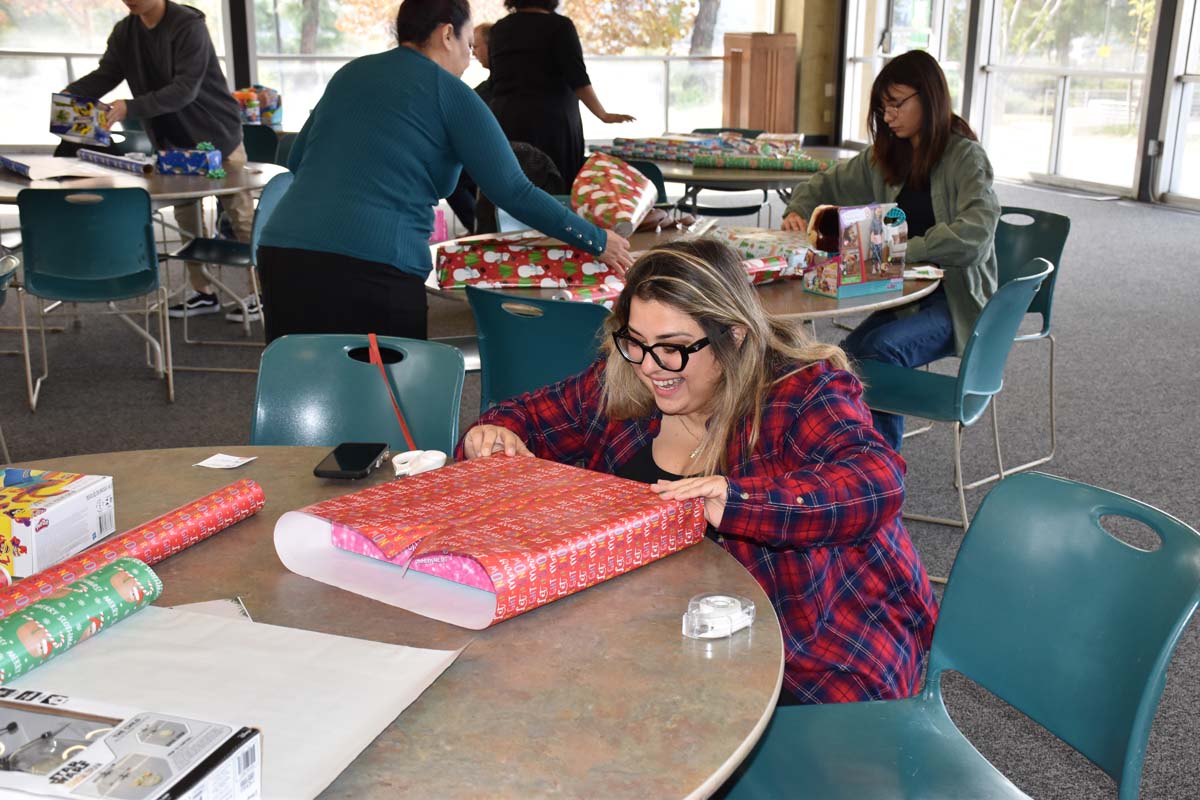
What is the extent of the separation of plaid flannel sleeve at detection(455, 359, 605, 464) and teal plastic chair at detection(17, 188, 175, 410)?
3003mm

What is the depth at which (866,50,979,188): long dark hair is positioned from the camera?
3.70 meters

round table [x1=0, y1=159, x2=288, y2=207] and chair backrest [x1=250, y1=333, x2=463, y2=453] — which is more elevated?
round table [x1=0, y1=159, x2=288, y2=207]

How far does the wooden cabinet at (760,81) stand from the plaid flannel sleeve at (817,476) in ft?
37.2

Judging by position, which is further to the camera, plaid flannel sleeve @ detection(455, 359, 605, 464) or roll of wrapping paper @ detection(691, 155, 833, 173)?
roll of wrapping paper @ detection(691, 155, 833, 173)

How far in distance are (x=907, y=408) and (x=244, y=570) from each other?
2.26 meters

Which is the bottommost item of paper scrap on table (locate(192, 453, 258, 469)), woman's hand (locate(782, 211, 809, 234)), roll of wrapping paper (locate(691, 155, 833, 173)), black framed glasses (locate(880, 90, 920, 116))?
paper scrap on table (locate(192, 453, 258, 469))

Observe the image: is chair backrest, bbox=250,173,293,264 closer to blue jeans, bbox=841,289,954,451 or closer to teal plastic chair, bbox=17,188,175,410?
teal plastic chair, bbox=17,188,175,410

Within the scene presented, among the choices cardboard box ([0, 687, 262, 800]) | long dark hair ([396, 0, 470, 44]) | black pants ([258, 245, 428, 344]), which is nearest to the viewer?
cardboard box ([0, 687, 262, 800])

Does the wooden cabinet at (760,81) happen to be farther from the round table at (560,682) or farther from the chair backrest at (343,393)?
the round table at (560,682)

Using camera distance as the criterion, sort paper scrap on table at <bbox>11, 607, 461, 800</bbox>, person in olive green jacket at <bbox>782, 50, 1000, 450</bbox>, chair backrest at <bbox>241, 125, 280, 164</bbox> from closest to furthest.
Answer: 1. paper scrap on table at <bbox>11, 607, 461, 800</bbox>
2. person in olive green jacket at <bbox>782, 50, 1000, 450</bbox>
3. chair backrest at <bbox>241, 125, 280, 164</bbox>

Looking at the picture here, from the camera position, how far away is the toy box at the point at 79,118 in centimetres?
546

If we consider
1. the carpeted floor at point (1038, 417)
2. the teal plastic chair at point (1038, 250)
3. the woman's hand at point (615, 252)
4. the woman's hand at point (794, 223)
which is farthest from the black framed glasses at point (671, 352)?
the teal plastic chair at point (1038, 250)

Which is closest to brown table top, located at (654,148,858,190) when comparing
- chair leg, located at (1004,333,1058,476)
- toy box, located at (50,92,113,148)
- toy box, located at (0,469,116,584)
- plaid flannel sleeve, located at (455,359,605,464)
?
chair leg, located at (1004,333,1058,476)

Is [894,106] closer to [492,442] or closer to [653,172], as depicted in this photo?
[653,172]
